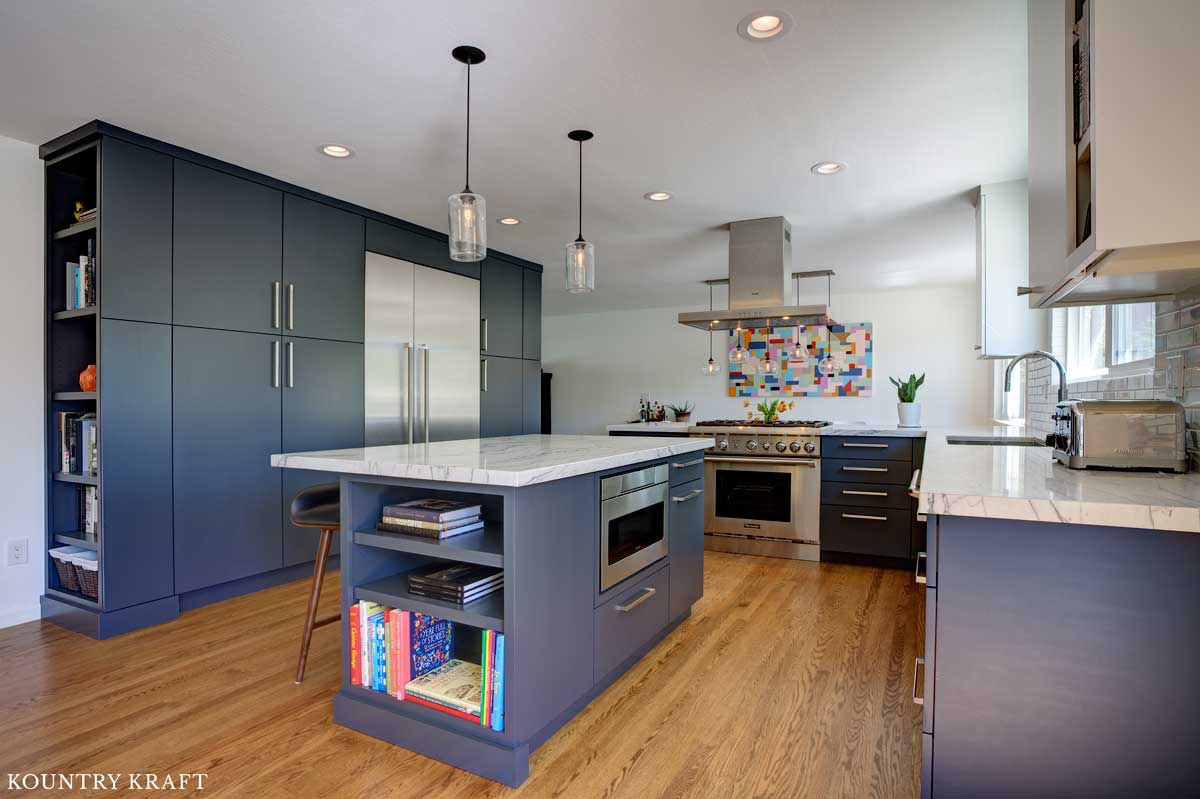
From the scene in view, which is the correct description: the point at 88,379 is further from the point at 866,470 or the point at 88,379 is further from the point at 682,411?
the point at 682,411

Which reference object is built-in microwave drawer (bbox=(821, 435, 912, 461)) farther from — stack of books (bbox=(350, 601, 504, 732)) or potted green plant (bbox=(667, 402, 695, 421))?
potted green plant (bbox=(667, 402, 695, 421))

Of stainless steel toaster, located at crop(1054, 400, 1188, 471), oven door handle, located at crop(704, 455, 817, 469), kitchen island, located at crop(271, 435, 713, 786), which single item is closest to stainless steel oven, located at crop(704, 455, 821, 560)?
oven door handle, located at crop(704, 455, 817, 469)

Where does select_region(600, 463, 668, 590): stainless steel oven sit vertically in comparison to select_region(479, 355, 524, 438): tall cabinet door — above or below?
below

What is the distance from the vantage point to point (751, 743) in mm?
1920

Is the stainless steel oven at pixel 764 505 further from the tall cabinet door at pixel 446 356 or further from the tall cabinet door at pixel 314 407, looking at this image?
the tall cabinet door at pixel 314 407

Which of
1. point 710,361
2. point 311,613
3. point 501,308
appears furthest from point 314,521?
point 710,361

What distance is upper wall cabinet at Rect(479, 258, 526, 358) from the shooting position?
4.79 metres

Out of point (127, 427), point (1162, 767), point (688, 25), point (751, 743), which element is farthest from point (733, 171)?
point (127, 427)

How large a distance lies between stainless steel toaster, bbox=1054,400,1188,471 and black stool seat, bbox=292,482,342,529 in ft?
7.48

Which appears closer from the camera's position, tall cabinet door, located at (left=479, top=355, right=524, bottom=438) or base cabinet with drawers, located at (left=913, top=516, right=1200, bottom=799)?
base cabinet with drawers, located at (left=913, top=516, right=1200, bottom=799)

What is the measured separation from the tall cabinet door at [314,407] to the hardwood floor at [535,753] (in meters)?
0.57

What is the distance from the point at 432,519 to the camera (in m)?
1.89

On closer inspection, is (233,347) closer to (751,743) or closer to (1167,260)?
(751,743)

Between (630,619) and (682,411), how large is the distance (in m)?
5.45
